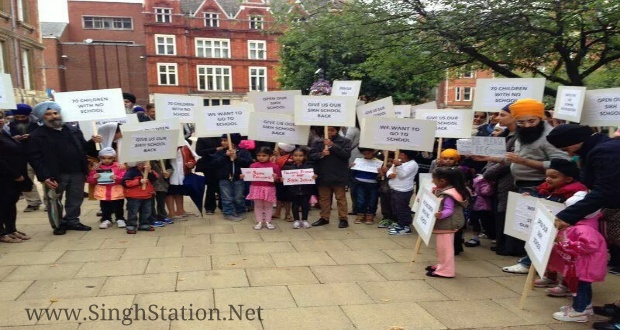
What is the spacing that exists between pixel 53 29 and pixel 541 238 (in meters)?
58.1

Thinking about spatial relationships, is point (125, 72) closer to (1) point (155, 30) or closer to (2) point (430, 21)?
(1) point (155, 30)

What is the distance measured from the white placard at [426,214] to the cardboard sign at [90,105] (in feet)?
15.0

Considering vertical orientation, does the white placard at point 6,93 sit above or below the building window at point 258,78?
below

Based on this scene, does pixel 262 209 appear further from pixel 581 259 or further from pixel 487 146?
pixel 581 259

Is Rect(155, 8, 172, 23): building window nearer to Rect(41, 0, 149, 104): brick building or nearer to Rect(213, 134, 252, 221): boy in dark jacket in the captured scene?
Rect(41, 0, 149, 104): brick building

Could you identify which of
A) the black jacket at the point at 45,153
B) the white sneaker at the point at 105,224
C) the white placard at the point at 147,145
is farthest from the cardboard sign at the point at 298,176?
the black jacket at the point at 45,153

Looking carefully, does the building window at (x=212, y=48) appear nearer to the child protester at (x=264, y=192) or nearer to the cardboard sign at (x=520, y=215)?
the child protester at (x=264, y=192)

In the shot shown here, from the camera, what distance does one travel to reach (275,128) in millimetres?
6621

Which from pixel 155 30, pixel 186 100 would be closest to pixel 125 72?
pixel 155 30

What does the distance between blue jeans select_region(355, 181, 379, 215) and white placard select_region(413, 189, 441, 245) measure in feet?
6.53


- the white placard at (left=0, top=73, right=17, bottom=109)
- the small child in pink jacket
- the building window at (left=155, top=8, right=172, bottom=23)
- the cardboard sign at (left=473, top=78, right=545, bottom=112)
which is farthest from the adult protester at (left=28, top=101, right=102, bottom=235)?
the building window at (left=155, top=8, right=172, bottom=23)

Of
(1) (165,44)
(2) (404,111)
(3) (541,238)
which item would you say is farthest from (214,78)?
(3) (541,238)

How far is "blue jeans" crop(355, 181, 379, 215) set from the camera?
6910 millimetres

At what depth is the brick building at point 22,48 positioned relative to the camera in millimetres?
22688
